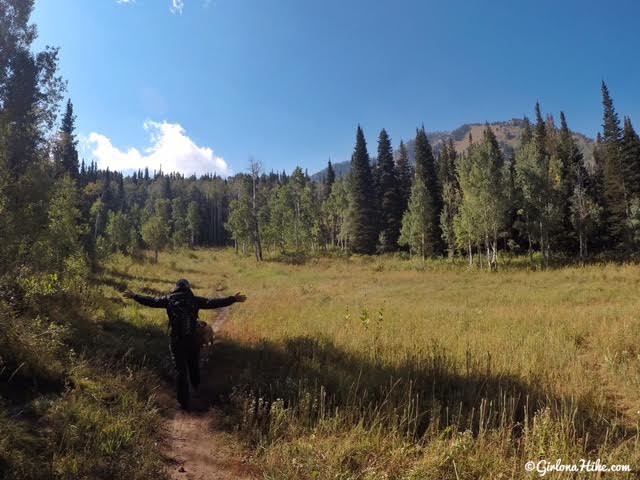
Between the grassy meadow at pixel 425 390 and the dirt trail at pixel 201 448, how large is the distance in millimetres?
197

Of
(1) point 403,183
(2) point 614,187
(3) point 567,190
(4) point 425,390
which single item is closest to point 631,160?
(2) point 614,187

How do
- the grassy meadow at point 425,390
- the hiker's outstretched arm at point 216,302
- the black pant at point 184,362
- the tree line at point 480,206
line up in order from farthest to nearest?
1. the tree line at point 480,206
2. the hiker's outstretched arm at point 216,302
3. the black pant at point 184,362
4. the grassy meadow at point 425,390

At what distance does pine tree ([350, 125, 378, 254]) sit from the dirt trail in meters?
48.2

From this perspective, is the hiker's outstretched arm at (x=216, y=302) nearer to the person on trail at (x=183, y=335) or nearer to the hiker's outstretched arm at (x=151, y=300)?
the person on trail at (x=183, y=335)

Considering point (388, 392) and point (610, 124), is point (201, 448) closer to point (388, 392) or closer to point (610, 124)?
point (388, 392)

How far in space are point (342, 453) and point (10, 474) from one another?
3.04 meters

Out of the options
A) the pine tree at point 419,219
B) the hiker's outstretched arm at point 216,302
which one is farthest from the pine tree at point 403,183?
the hiker's outstretched arm at point 216,302

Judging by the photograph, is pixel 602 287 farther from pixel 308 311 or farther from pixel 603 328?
pixel 308 311

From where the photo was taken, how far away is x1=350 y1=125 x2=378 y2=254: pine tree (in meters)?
52.9

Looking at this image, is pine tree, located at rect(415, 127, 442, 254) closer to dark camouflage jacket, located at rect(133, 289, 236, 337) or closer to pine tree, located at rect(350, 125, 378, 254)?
pine tree, located at rect(350, 125, 378, 254)

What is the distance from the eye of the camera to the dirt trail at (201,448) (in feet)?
12.4

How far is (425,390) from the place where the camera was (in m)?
5.27

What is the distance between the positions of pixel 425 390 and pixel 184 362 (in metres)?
3.93

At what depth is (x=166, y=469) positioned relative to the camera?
3746mm
